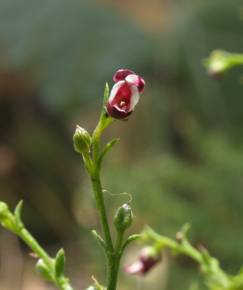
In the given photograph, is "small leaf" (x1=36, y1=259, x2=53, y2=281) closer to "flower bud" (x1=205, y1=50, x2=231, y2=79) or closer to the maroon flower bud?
the maroon flower bud

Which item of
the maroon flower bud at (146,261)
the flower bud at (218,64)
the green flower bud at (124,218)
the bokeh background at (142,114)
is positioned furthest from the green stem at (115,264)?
the bokeh background at (142,114)

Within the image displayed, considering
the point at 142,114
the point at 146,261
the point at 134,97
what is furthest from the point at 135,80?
the point at 142,114

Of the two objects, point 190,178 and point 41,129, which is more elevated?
point 190,178

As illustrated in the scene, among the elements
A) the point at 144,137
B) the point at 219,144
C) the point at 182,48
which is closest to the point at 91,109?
the point at 144,137

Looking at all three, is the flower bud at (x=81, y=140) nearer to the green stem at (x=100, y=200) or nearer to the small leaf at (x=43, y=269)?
the green stem at (x=100, y=200)

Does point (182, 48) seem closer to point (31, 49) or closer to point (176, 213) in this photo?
point (31, 49)

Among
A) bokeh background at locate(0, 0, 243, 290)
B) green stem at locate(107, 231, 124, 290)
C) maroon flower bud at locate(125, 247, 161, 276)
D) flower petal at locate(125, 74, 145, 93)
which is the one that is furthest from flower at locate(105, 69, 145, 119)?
bokeh background at locate(0, 0, 243, 290)
